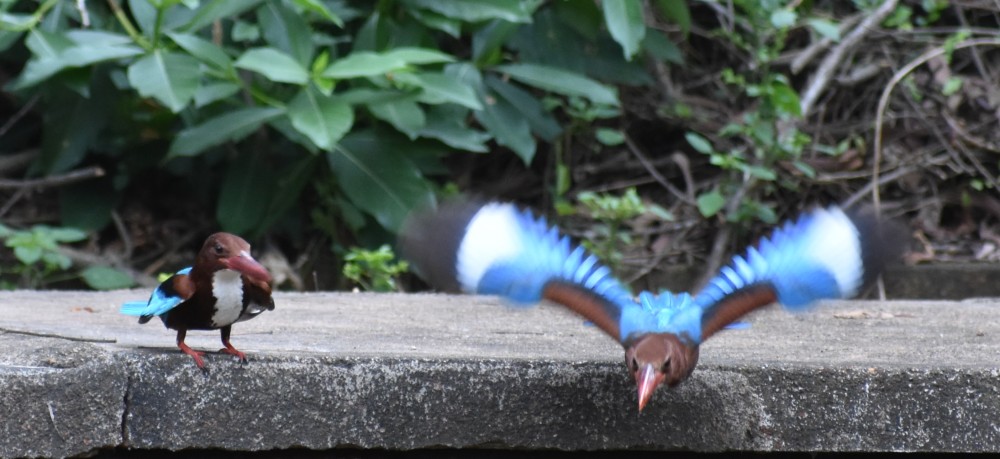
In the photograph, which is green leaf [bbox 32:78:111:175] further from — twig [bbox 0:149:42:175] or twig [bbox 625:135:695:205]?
twig [bbox 625:135:695:205]

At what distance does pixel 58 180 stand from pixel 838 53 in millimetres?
2934

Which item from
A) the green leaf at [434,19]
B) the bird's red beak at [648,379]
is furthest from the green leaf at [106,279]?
the bird's red beak at [648,379]

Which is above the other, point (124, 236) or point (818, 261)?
point (818, 261)

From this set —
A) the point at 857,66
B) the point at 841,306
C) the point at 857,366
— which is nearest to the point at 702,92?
the point at 857,66

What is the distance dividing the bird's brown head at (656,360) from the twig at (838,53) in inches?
128

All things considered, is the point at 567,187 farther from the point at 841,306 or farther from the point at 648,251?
the point at 841,306

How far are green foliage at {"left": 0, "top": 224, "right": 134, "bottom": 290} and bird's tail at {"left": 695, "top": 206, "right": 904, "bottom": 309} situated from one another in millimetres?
2721

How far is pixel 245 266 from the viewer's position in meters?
1.73

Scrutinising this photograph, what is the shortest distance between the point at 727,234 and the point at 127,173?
2141 millimetres

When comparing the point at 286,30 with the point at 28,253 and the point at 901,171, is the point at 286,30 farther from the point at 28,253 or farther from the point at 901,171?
the point at 901,171

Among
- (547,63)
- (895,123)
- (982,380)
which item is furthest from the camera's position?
Answer: (895,123)

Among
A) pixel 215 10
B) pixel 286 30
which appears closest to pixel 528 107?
pixel 286 30

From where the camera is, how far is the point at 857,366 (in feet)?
6.07

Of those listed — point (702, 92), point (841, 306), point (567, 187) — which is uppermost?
point (702, 92)
